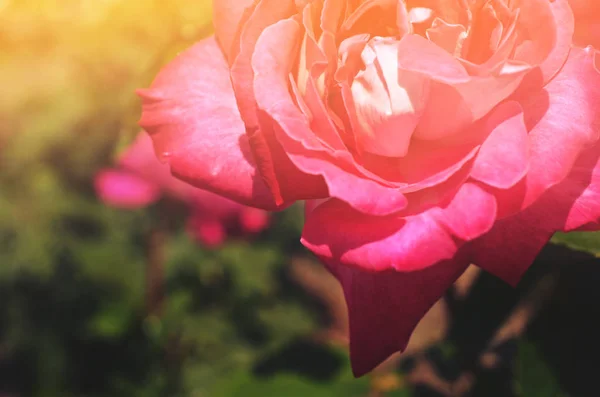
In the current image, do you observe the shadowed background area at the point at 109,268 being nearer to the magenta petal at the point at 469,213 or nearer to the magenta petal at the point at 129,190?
the magenta petal at the point at 129,190

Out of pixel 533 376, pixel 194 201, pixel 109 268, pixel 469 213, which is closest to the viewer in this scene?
pixel 469 213

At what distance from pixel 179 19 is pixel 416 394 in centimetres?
35

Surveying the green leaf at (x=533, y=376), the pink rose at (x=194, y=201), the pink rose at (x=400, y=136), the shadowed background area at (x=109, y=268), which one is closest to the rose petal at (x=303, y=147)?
the pink rose at (x=400, y=136)

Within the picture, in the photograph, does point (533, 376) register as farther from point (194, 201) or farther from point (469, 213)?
point (194, 201)

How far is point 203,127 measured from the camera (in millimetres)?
277

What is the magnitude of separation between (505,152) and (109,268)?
98cm

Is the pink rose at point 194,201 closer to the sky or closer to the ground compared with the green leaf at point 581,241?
closer to the ground

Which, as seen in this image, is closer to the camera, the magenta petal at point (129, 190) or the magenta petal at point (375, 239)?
the magenta petal at point (375, 239)

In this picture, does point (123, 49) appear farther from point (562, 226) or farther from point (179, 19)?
point (562, 226)

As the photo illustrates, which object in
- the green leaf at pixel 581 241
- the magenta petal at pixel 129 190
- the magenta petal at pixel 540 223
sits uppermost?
the magenta petal at pixel 540 223

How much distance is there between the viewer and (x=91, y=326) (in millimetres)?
1041

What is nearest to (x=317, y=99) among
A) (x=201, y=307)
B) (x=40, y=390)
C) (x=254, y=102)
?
(x=254, y=102)

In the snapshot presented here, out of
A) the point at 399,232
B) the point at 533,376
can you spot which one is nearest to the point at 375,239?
the point at 399,232

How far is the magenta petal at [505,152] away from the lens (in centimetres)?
22
